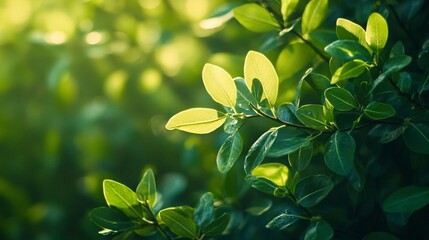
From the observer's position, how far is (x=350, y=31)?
3.80 ft

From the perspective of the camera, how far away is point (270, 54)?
1.60 meters

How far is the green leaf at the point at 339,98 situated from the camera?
1.12 m

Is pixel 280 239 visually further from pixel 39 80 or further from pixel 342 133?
pixel 39 80

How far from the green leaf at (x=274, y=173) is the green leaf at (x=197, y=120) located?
6.0 inches

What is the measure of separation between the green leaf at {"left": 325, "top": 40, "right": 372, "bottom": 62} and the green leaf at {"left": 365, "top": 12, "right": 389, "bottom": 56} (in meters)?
0.02

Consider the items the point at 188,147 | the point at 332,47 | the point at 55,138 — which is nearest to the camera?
the point at 332,47

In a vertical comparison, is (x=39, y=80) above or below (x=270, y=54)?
below

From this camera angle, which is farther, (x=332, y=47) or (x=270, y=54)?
(x=270, y=54)

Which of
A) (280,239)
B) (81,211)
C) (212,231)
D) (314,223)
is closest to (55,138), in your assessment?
(81,211)

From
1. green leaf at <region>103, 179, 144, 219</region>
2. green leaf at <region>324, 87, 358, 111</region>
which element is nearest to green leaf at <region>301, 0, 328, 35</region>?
green leaf at <region>324, 87, 358, 111</region>

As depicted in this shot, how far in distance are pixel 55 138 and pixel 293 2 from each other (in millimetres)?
1586

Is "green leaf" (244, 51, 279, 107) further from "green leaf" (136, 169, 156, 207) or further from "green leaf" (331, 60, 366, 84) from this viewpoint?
"green leaf" (136, 169, 156, 207)

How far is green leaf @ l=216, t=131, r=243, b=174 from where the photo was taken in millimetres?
1136

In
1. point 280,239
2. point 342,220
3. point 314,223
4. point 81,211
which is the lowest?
point 81,211
